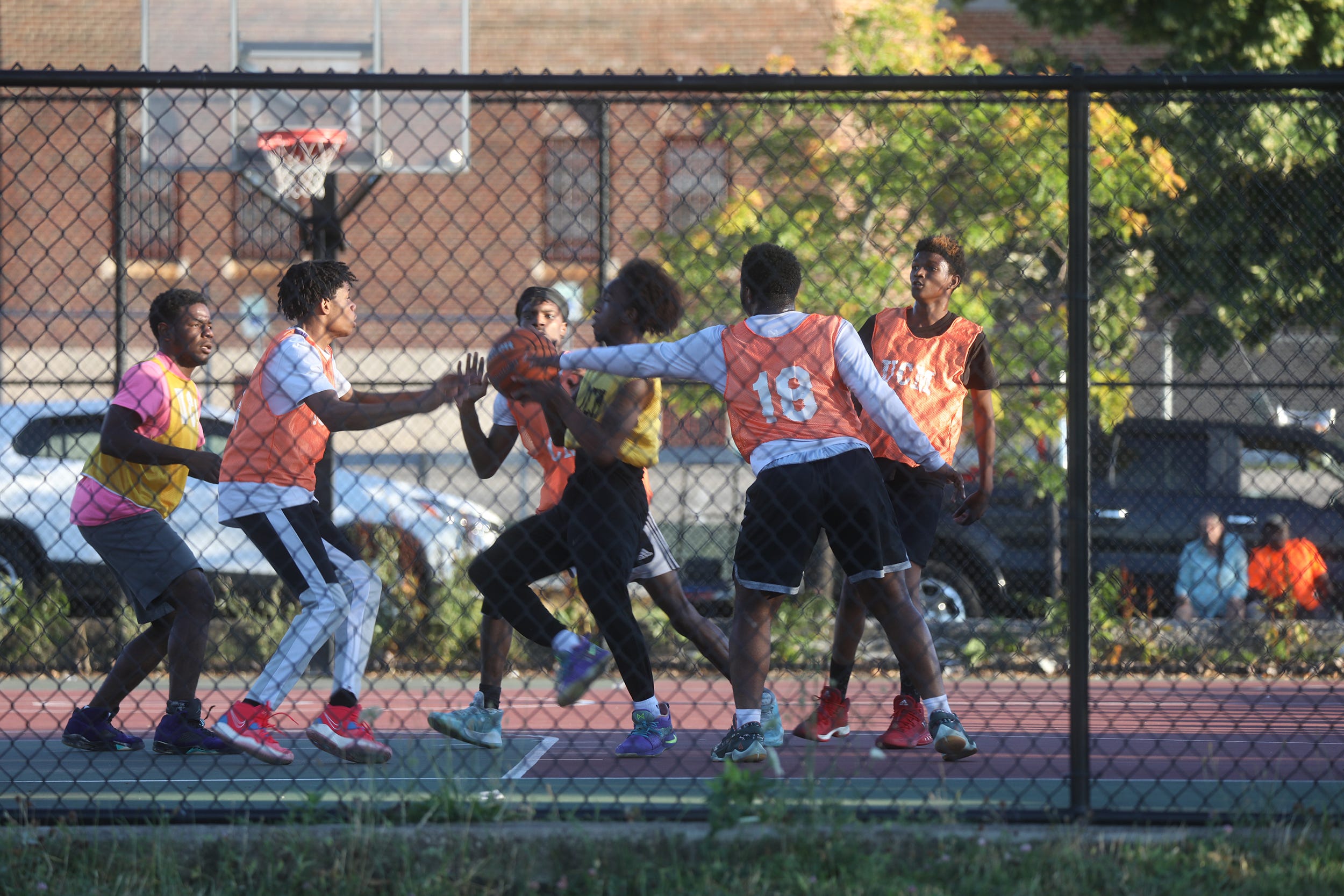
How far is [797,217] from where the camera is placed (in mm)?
9438

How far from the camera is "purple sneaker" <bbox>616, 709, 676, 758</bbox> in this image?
487 centimetres

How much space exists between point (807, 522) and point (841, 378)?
1.62ft

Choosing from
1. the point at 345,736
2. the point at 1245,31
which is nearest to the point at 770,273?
the point at 345,736

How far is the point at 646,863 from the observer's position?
11.0 ft

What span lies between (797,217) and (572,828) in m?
6.63

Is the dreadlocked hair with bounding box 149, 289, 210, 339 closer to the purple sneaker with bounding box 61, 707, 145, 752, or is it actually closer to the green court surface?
the purple sneaker with bounding box 61, 707, 145, 752

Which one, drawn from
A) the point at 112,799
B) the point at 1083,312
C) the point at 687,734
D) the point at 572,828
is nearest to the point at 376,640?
the point at 687,734

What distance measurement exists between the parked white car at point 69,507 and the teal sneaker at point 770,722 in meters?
3.78

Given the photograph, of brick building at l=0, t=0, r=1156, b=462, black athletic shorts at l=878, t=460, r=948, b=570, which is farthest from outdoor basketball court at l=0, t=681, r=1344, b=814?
brick building at l=0, t=0, r=1156, b=462

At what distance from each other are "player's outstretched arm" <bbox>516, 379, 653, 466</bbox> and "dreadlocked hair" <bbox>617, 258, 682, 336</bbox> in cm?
27

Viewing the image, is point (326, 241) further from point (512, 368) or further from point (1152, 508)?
point (1152, 508)

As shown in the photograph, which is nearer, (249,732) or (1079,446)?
(1079,446)

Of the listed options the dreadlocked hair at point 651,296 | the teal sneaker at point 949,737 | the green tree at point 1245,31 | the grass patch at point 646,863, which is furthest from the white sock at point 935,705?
the green tree at point 1245,31

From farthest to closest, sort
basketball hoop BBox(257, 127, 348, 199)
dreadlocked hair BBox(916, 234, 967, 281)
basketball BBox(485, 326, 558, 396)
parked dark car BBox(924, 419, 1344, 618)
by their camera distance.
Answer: parked dark car BBox(924, 419, 1344, 618) < basketball hoop BBox(257, 127, 348, 199) < dreadlocked hair BBox(916, 234, 967, 281) < basketball BBox(485, 326, 558, 396)
